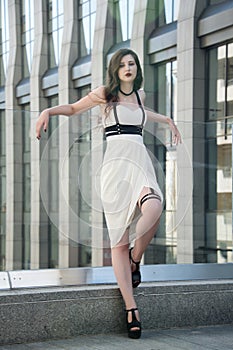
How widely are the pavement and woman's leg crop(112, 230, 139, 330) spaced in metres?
0.22

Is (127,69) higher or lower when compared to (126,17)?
lower

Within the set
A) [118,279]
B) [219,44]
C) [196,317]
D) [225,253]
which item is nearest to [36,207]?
[118,279]

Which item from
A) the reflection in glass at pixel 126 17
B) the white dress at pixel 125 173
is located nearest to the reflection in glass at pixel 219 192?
the white dress at pixel 125 173

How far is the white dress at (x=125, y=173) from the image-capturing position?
6.13 meters

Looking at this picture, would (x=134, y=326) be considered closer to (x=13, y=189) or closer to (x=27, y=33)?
(x=13, y=189)

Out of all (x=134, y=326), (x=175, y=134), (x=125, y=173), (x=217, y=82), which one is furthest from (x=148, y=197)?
(x=217, y=82)

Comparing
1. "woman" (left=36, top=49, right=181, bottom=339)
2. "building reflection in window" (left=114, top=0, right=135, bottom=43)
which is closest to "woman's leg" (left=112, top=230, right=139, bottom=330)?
"woman" (left=36, top=49, right=181, bottom=339)

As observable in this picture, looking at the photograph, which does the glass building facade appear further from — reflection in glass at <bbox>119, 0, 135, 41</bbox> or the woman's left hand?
reflection in glass at <bbox>119, 0, 135, 41</bbox>

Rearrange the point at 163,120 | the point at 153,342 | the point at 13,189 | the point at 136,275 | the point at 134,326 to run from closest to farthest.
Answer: the point at 153,342
the point at 134,326
the point at 136,275
the point at 163,120
the point at 13,189

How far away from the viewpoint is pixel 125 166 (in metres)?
6.14

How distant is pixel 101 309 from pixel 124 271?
40 centimetres

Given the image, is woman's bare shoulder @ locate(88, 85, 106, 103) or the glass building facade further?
the glass building facade

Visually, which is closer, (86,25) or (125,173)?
(125,173)

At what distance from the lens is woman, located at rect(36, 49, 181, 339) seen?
609cm
